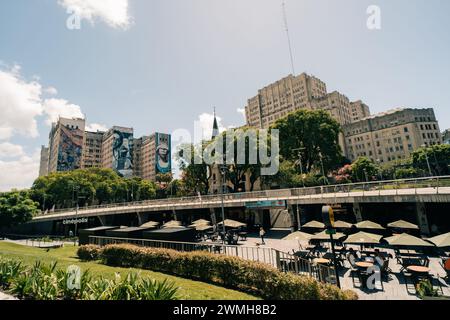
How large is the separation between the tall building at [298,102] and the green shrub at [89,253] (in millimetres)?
105968

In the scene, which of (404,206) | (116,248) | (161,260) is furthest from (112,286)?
(404,206)

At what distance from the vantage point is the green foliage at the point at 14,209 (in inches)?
1511

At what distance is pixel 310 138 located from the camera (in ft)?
166

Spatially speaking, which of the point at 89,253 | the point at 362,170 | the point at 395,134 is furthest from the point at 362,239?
the point at 395,134

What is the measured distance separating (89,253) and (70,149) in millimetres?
131588

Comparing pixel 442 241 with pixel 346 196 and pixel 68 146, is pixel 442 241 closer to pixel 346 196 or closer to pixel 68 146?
pixel 346 196

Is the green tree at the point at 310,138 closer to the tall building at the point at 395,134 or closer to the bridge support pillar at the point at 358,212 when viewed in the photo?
the bridge support pillar at the point at 358,212

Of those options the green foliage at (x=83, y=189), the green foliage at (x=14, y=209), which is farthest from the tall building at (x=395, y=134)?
the green foliage at (x=14, y=209)

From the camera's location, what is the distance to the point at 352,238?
572 inches

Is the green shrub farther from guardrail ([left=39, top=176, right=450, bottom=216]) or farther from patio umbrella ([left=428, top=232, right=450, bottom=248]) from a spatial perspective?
guardrail ([left=39, top=176, right=450, bottom=216])

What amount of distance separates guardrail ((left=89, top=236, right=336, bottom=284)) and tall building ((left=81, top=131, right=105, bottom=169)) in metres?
139
